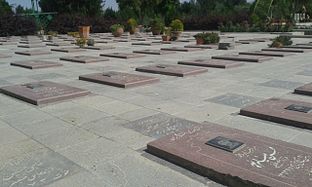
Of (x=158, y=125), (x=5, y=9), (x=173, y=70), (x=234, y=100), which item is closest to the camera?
(x=158, y=125)

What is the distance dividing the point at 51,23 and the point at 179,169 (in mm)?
A: 33385

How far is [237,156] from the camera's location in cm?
375

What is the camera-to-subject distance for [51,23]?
3488cm

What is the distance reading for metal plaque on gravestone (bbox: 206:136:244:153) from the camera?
3.94 meters

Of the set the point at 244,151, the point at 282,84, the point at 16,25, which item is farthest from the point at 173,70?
the point at 16,25

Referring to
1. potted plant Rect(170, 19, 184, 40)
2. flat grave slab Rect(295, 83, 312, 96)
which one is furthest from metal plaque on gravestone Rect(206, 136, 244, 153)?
potted plant Rect(170, 19, 184, 40)

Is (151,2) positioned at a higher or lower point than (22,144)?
higher

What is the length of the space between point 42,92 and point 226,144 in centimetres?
426

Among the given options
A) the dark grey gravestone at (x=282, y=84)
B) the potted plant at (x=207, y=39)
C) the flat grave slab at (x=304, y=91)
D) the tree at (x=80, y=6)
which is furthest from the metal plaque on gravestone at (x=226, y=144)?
the tree at (x=80, y=6)

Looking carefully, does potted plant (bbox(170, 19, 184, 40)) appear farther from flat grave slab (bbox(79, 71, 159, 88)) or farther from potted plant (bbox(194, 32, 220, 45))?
flat grave slab (bbox(79, 71, 159, 88))

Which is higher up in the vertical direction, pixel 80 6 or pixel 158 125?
pixel 80 6

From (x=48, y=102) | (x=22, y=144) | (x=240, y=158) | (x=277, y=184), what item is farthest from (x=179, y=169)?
(x=48, y=102)

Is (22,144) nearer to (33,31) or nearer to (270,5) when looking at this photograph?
(270,5)

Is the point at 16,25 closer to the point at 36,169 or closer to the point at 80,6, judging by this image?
the point at 80,6
